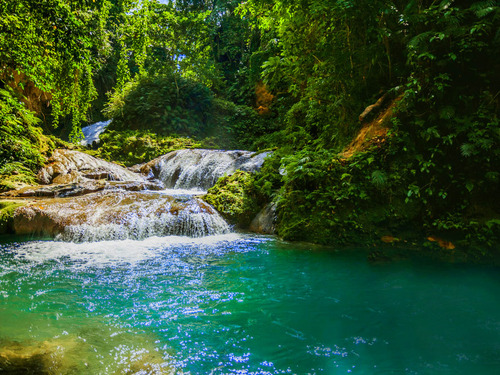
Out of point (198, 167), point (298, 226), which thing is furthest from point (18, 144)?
point (198, 167)

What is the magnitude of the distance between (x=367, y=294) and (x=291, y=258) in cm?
166

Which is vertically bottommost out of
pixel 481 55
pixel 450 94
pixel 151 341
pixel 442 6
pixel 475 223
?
pixel 151 341

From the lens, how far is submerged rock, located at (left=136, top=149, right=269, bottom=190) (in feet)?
36.8

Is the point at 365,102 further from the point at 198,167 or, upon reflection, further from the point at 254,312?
the point at 198,167

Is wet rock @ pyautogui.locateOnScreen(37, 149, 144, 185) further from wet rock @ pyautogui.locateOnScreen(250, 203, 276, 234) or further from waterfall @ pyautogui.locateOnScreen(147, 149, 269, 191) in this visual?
wet rock @ pyautogui.locateOnScreen(250, 203, 276, 234)

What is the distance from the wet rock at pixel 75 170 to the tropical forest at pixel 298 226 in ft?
0.46

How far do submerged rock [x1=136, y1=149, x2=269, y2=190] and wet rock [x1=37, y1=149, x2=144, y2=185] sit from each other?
116cm

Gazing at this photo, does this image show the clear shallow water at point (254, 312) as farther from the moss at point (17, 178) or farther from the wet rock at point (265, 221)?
the moss at point (17, 178)

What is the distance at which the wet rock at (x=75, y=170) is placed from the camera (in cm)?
1026

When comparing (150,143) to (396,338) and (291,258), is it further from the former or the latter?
(396,338)

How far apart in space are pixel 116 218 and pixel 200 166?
5674 millimetres

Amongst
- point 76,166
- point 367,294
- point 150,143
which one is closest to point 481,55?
point 367,294

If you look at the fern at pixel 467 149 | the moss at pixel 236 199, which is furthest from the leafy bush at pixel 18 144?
the fern at pixel 467 149

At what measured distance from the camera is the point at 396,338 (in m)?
2.72
